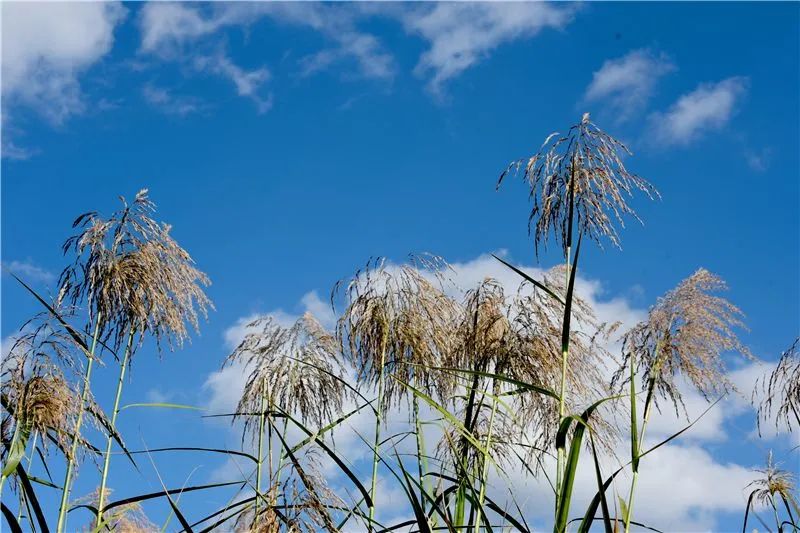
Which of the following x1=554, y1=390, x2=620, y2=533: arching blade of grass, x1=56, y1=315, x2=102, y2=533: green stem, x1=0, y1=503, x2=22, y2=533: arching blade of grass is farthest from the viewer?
x1=56, y1=315, x2=102, y2=533: green stem

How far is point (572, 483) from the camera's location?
6.40ft

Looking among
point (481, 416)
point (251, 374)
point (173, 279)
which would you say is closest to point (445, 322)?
point (481, 416)

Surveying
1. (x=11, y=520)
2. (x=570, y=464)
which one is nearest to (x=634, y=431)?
(x=570, y=464)

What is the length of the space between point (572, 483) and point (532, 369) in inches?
84.2

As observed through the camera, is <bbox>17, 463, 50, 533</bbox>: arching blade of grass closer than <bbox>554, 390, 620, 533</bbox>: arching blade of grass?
No

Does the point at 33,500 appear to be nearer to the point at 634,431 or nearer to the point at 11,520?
the point at 11,520

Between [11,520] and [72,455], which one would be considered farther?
[72,455]

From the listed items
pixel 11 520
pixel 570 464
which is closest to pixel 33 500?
pixel 11 520

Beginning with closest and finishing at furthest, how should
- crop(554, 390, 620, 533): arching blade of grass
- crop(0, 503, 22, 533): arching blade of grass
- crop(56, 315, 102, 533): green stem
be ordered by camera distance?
crop(554, 390, 620, 533): arching blade of grass, crop(0, 503, 22, 533): arching blade of grass, crop(56, 315, 102, 533): green stem

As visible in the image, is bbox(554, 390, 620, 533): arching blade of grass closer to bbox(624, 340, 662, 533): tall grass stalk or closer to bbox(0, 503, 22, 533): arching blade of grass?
bbox(624, 340, 662, 533): tall grass stalk

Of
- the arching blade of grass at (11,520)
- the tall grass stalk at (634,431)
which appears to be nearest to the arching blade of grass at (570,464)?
the tall grass stalk at (634,431)

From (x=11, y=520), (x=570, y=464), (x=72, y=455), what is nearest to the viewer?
(x=570, y=464)

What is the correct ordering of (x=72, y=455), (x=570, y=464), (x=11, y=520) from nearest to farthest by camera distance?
(x=570, y=464), (x=11, y=520), (x=72, y=455)

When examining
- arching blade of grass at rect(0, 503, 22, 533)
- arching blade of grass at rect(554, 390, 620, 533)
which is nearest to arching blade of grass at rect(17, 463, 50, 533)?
arching blade of grass at rect(0, 503, 22, 533)
